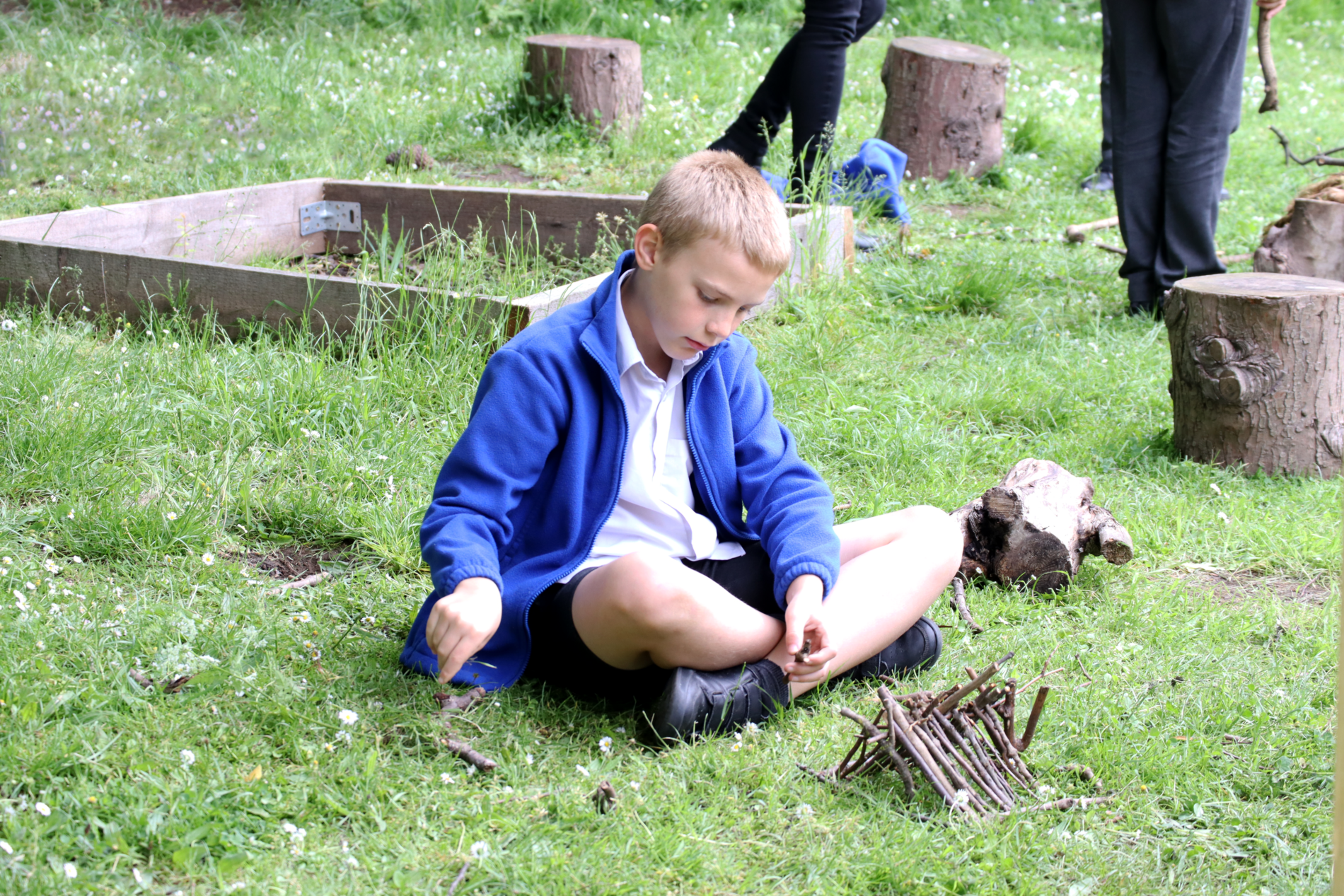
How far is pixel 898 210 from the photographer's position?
6.09 metres

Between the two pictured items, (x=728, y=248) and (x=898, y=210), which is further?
(x=898, y=210)

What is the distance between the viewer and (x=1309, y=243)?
5031 mm

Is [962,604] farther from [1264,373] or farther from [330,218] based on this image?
[330,218]

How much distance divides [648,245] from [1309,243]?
4.00 meters

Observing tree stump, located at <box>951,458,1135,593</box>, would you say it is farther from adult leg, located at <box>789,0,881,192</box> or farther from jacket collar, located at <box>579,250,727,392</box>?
adult leg, located at <box>789,0,881,192</box>

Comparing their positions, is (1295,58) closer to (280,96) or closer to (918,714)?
(280,96)

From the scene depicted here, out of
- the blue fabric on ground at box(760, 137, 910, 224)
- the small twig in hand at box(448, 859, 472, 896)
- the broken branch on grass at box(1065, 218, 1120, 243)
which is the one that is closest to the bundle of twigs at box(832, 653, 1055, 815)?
the small twig in hand at box(448, 859, 472, 896)

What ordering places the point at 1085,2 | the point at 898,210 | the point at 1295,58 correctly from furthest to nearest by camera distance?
the point at 1085,2 → the point at 1295,58 → the point at 898,210

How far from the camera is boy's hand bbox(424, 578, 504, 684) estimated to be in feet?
6.20

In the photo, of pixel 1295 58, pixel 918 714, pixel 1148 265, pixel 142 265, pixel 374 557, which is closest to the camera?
Result: pixel 918 714

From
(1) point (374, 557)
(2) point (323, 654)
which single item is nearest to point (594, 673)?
(2) point (323, 654)

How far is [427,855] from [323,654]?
66 cm

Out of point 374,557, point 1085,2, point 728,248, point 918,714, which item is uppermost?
point 1085,2

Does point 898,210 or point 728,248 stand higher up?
point 728,248
